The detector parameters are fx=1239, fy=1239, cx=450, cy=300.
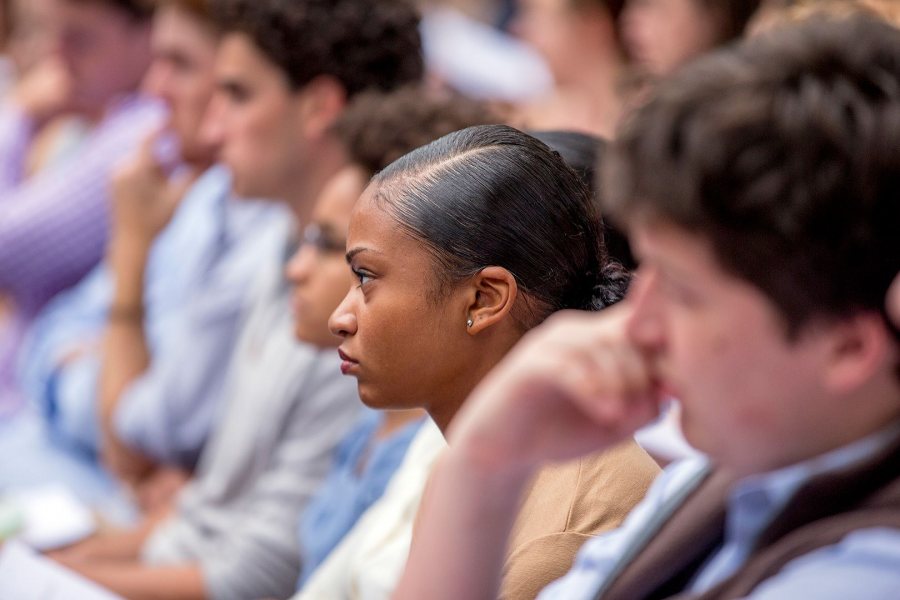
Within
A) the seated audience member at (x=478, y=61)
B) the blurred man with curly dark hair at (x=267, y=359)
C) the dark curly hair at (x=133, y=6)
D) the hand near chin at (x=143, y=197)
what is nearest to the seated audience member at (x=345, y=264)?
the blurred man with curly dark hair at (x=267, y=359)

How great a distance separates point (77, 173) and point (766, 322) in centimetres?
268

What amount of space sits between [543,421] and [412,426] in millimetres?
827

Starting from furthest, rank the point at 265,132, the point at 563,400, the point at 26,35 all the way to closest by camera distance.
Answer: the point at 26,35
the point at 265,132
the point at 563,400

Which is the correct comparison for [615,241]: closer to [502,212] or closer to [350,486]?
[502,212]

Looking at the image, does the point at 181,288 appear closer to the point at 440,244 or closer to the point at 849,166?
the point at 440,244

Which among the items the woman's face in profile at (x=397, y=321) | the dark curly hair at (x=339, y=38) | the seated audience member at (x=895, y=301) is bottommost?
the dark curly hair at (x=339, y=38)

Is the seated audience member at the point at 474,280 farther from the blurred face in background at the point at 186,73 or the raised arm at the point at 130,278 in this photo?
the blurred face in background at the point at 186,73

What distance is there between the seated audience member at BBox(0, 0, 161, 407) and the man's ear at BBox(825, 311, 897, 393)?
8.41ft

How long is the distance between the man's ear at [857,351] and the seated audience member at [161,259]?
5.82ft

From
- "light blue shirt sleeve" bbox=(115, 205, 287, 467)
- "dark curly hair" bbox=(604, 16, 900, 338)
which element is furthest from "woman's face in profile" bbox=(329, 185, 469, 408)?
"light blue shirt sleeve" bbox=(115, 205, 287, 467)

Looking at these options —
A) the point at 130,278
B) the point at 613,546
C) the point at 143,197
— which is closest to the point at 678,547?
the point at 613,546

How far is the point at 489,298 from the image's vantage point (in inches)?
50.1

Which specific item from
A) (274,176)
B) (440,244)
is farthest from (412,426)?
(274,176)

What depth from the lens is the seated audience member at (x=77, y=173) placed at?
3127mm
